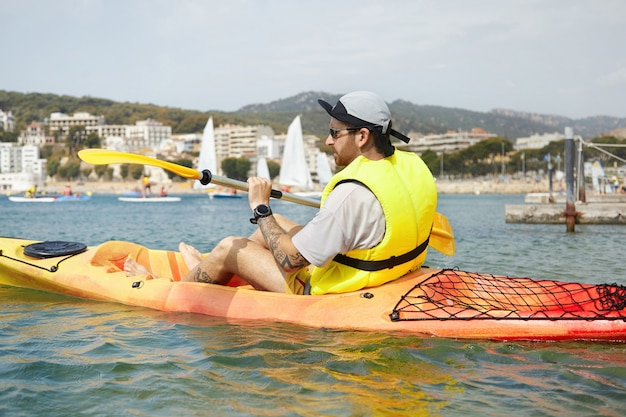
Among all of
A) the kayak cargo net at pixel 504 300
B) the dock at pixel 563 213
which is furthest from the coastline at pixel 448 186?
the kayak cargo net at pixel 504 300

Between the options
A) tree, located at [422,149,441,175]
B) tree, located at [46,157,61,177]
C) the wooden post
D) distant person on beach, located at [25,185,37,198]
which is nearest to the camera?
the wooden post

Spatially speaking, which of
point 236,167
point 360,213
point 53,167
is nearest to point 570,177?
point 360,213

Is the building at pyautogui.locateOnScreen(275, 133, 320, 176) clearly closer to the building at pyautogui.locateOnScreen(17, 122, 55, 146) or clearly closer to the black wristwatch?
the building at pyautogui.locateOnScreen(17, 122, 55, 146)

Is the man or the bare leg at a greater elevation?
the man

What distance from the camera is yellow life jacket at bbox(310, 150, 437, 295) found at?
172 inches

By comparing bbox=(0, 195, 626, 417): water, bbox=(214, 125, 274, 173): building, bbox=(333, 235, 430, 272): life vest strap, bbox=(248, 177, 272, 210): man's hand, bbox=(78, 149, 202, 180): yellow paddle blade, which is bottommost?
bbox=(0, 195, 626, 417): water

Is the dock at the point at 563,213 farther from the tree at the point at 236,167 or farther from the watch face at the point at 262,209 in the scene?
the tree at the point at 236,167

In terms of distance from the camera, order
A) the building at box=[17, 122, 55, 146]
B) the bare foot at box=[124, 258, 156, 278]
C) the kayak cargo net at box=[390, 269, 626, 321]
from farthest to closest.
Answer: the building at box=[17, 122, 55, 146] → the bare foot at box=[124, 258, 156, 278] → the kayak cargo net at box=[390, 269, 626, 321]

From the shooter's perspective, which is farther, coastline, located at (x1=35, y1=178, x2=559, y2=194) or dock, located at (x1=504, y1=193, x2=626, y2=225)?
coastline, located at (x1=35, y1=178, x2=559, y2=194)

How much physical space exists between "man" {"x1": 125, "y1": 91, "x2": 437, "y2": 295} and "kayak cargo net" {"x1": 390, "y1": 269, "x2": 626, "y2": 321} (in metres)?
0.27

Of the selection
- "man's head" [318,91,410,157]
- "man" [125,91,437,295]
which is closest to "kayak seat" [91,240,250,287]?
"man" [125,91,437,295]

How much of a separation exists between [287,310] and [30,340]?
1.89 meters

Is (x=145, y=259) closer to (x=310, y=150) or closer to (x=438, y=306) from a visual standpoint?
(x=438, y=306)

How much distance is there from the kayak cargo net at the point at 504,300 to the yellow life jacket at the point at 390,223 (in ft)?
0.88
